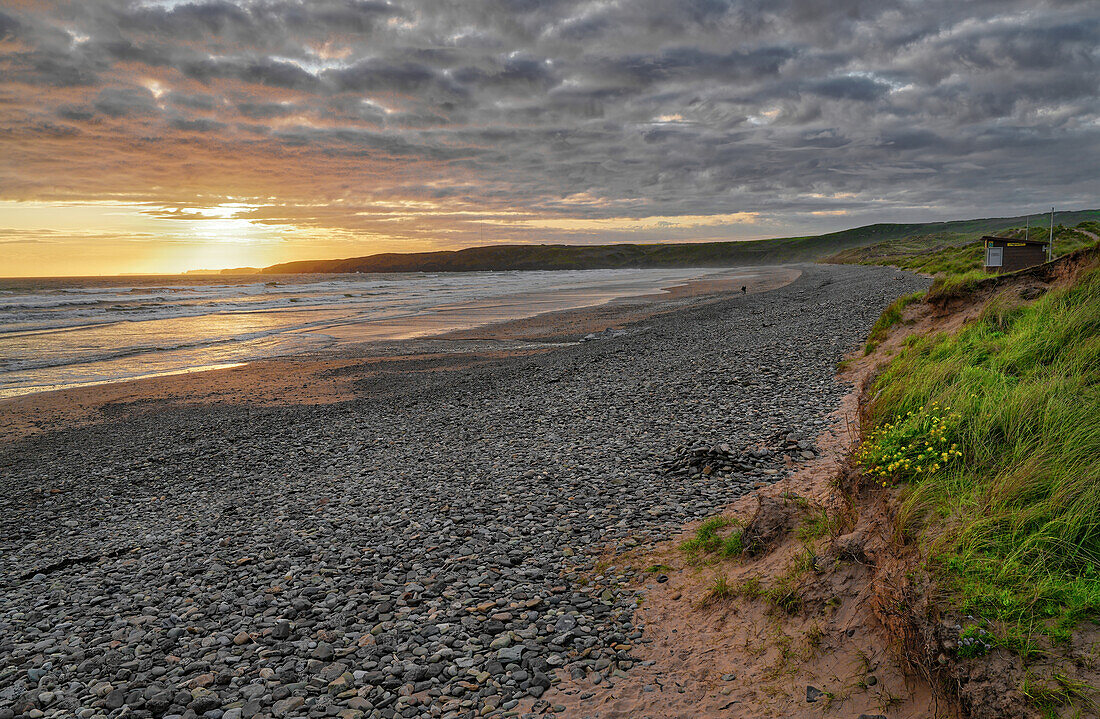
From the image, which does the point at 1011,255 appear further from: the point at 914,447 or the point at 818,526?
the point at 818,526

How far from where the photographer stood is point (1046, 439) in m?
4.54

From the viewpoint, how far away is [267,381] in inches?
805

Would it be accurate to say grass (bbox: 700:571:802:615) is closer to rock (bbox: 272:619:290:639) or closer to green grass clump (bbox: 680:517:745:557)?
green grass clump (bbox: 680:517:745:557)

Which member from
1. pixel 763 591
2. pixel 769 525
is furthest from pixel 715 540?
pixel 763 591

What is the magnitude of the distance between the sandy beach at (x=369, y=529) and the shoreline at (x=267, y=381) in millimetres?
235

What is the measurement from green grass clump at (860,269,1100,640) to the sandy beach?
2.41 meters

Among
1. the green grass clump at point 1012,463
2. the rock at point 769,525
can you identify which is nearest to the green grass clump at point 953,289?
the green grass clump at point 1012,463

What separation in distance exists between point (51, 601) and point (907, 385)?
34.1ft

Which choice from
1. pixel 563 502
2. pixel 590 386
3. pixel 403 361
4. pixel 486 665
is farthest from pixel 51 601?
pixel 403 361

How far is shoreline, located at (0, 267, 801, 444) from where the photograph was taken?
1669 centimetres

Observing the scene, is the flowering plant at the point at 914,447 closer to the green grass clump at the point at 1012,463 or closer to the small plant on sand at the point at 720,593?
the green grass clump at the point at 1012,463

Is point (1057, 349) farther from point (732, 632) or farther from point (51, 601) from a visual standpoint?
point (51, 601)

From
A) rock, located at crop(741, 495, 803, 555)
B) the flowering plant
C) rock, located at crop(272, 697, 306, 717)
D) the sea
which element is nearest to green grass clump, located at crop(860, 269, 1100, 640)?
the flowering plant

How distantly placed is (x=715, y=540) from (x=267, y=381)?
18.3 metres
